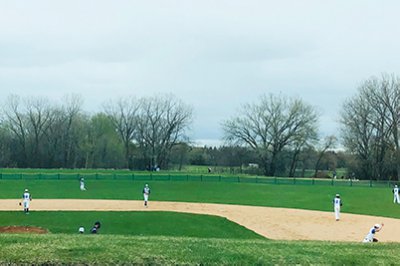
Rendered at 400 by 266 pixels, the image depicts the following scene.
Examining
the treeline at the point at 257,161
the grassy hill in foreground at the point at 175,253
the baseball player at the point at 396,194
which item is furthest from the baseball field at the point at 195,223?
the treeline at the point at 257,161

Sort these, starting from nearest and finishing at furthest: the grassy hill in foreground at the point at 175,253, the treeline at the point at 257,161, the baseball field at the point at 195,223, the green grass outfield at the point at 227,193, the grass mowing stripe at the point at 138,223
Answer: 1. the grassy hill in foreground at the point at 175,253
2. the baseball field at the point at 195,223
3. the grass mowing stripe at the point at 138,223
4. the green grass outfield at the point at 227,193
5. the treeline at the point at 257,161

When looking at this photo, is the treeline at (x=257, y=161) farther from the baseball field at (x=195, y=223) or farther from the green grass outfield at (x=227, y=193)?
the baseball field at (x=195, y=223)

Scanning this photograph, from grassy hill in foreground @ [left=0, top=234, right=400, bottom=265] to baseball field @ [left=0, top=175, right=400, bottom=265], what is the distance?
2 cm

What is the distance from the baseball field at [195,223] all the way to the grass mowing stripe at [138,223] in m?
0.05

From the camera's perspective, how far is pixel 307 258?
10.2 meters

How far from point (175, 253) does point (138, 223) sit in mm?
17239

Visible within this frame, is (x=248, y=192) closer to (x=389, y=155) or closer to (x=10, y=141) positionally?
(x=389, y=155)

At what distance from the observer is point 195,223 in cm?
2766

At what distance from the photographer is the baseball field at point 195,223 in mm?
10258

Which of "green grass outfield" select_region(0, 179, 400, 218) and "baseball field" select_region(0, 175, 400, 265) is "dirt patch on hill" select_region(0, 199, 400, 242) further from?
"green grass outfield" select_region(0, 179, 400, 218)

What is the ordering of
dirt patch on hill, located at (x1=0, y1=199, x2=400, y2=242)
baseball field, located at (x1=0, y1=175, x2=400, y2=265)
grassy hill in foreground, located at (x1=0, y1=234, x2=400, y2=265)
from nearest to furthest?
grassy hill in foreground, located at (x1=0, y1=234, x2=400, y2=265)
baseball field, located at (x1=0, y1=175, x2=400, y2=265)
dirt patch on hill, located at (x1=0, y1=199, x2=400, y2=242)

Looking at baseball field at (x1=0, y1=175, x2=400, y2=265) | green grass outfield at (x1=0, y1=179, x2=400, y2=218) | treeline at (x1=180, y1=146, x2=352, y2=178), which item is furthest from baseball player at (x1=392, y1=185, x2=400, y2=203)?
treeline at (x1=180, y1=146, x2=352, y2=178)

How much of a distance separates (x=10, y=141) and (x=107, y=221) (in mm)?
75315

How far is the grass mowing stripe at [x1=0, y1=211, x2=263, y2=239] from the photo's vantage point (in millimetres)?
24875
